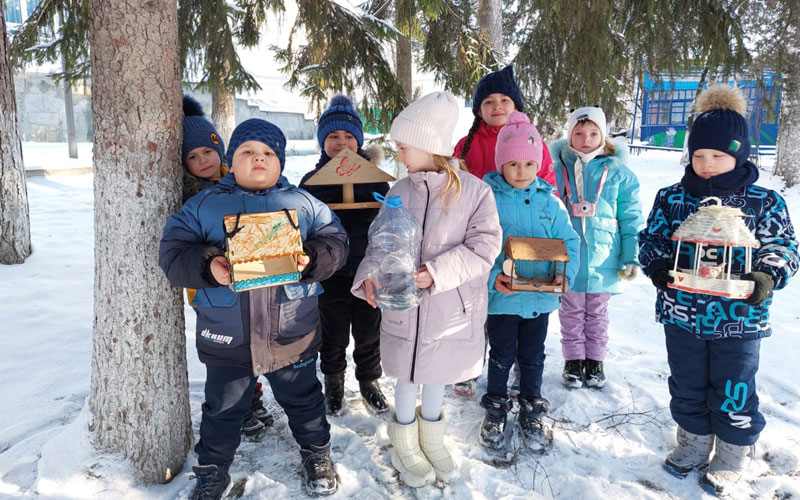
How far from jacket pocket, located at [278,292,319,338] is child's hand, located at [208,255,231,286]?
0.99 ft

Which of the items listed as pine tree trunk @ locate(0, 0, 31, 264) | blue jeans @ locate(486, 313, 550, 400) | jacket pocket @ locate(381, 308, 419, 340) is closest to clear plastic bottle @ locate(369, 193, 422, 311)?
jacket pocket @ locate(381, 308, 419, 340)

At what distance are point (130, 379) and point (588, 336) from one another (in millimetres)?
2863

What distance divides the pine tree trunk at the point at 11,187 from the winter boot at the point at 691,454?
6851 mm

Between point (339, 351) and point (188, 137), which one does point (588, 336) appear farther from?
point (188, 137)

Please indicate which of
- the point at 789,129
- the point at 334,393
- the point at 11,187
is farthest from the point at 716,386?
the point at 789,129

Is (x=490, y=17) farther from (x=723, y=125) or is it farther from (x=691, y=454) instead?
(x=691, y=454)

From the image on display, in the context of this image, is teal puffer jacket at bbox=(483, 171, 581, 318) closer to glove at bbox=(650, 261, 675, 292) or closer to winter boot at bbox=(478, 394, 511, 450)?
glove at bbox=(650, 261, 675, 292)

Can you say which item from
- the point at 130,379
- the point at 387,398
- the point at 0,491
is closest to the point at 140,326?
the point at 130,379

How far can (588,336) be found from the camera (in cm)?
340

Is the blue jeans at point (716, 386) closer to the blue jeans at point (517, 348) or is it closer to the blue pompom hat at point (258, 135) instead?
the blue jeans at point (517, 348)

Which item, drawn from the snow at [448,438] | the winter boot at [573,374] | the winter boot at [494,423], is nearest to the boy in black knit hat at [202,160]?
the snow at [448,438]

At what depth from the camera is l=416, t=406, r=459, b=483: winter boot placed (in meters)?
2.46

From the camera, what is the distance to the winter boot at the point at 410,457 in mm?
2396

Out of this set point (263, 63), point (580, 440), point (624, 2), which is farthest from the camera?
point (263, 63)
